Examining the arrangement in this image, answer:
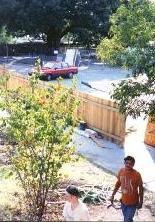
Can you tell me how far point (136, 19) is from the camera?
498 inches

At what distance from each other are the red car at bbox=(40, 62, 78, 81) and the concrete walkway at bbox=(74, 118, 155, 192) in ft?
50.7

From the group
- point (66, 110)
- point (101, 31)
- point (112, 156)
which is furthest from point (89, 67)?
point (66, 110)

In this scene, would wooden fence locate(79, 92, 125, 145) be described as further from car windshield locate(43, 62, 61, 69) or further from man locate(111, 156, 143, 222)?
car windshield locate(43, 62, 61, 69)

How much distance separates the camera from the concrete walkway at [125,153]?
47.4 ft

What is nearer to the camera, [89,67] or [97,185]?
[97,185]

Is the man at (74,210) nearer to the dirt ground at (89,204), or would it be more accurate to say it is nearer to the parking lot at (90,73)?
the dirt ground at (89,204)

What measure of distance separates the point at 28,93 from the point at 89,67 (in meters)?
33.5

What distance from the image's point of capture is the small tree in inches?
378

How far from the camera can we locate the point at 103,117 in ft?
61.0

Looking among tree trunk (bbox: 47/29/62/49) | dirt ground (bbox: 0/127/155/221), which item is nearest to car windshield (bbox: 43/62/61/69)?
tree trunk (bbox: 47/29/62/49)

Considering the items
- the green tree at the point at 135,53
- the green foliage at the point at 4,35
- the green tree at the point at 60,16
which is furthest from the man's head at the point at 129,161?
the green foliage at the point at 4,35

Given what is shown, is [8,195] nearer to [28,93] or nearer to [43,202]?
[43,202]

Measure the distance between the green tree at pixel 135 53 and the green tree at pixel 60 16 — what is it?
3587cm

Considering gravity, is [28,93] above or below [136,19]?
below
